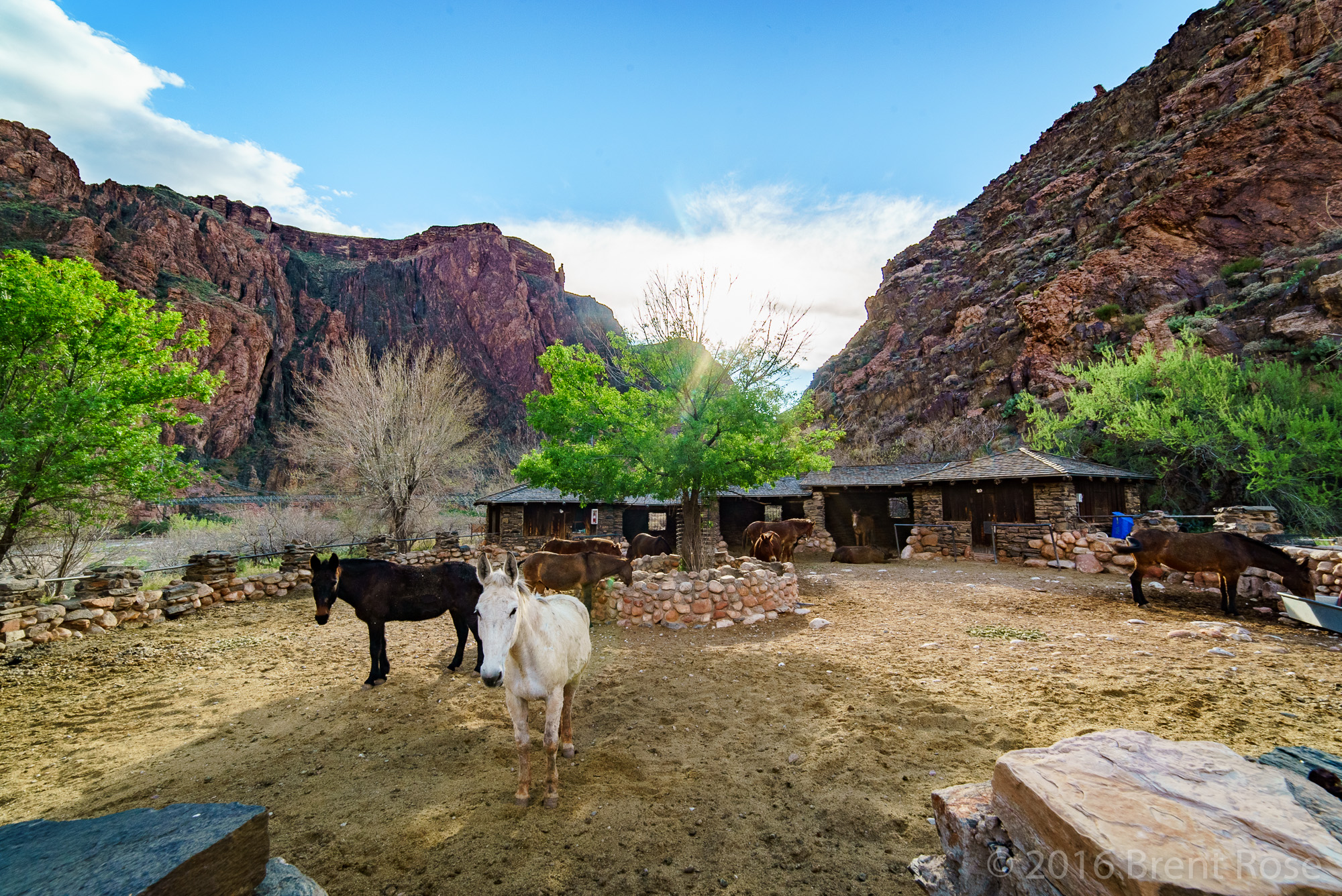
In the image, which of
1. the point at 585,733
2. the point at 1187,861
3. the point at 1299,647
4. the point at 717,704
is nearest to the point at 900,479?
the point at 1299,647

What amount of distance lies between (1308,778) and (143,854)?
485cm

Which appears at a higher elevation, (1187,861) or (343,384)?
(343,384)

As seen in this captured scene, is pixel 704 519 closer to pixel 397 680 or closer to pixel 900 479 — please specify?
pixel 397 680

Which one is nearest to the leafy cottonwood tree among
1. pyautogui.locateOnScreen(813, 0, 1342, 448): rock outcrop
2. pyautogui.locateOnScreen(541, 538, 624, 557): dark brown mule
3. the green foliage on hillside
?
pyautogui.locateOnScreen(541, 538, 624, 557): dark brown mule

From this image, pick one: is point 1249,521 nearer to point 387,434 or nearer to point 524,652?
point 524,652

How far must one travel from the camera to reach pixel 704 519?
14.1 m

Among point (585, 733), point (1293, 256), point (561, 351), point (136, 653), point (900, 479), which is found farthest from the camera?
point (1293, 256)

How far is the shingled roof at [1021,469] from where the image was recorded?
17.2 m

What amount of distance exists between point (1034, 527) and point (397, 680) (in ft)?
62.5

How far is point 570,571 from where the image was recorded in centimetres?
937

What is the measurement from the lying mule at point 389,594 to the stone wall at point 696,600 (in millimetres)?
2961

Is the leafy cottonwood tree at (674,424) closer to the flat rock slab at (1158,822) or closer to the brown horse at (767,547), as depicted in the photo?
the brown horse at (767,547)

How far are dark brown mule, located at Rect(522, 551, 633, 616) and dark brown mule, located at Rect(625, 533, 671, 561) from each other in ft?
18.1

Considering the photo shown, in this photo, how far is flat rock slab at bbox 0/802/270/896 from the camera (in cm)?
168
